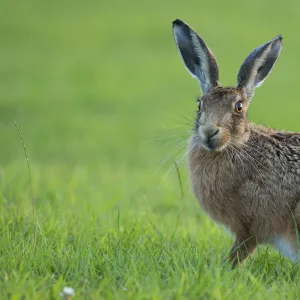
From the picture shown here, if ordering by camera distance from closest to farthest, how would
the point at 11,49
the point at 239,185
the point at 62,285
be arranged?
the point at 62,285
the point at 239,185
the point at 11,49

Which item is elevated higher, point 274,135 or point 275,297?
point 274,135

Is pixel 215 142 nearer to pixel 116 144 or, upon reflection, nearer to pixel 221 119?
pixel 221 119

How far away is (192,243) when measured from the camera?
6137mm

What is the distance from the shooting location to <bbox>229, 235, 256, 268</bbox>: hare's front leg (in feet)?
19.3

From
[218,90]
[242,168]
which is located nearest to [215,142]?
[242,168]

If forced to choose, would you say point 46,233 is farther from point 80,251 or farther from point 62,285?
point 62,285

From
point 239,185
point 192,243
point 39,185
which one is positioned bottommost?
point 39,185

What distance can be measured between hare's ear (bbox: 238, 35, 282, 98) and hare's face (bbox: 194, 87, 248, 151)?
0.53 ft

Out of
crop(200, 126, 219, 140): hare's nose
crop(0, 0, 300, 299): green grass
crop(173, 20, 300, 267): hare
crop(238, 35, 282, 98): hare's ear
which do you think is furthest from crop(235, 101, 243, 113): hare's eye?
crop(0, 0, 300, 299): green grass

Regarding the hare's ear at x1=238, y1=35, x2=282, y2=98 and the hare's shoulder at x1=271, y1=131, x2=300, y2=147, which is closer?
the hare's shoulder at x1=271, y1=131, x2=300, y2=147

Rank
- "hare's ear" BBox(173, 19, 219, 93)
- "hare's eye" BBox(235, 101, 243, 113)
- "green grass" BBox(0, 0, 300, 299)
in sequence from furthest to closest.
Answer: "hare's ear" BBox(173, 19, 219, 93), "hare's eye" BBox(235, 101, 243, 113), "green grass" BBox(0, 0, 300, 299)

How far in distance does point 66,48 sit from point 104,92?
5296 millimetres

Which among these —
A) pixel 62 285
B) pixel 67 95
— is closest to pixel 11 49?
pixel 67 95

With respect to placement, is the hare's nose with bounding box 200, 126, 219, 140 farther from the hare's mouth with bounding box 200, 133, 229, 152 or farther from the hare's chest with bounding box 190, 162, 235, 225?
the hare's chest with bounding box 190, 162, 235, 225
